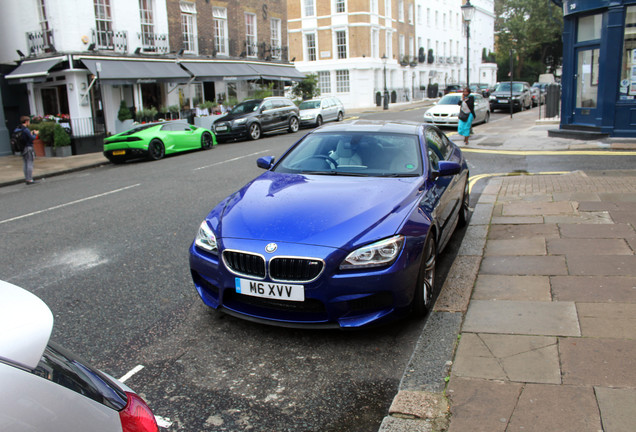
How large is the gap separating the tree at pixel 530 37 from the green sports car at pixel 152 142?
5624cm

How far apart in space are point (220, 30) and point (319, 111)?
7.18m

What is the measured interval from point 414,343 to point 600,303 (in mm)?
1583

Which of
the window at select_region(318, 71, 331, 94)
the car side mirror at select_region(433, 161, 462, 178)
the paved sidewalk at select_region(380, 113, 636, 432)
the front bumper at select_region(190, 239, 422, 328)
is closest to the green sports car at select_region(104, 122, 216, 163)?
the paved sidewalk at select_region(380, 113, 636, 432)

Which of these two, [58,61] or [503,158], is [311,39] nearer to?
[58,61]

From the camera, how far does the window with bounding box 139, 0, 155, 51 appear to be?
969 inches

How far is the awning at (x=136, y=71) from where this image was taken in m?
21.2

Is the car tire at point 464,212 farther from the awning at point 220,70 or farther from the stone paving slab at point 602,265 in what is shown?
the awning at point 220,70

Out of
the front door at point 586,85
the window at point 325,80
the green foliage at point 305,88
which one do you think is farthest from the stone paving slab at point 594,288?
the window at point 325,80

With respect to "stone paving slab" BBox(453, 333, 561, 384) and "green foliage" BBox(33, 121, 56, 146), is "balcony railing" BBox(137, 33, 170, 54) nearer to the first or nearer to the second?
"green foliage" BBox(33, 121, 56, 146)

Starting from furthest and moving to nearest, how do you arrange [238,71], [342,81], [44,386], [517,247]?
[342,81] < [238,71] < [517,247] < [44,386]

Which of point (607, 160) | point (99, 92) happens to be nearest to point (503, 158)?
point (607, 160)

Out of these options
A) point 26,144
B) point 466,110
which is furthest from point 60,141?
point 466,110

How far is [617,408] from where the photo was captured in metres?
3.00

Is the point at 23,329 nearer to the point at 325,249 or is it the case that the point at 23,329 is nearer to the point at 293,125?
the point at 325,249
